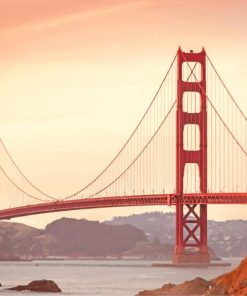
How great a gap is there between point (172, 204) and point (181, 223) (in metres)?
2.97

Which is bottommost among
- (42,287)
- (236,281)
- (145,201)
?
(236,281)

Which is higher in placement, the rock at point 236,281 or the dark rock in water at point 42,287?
the dark rock in water at point 42,287

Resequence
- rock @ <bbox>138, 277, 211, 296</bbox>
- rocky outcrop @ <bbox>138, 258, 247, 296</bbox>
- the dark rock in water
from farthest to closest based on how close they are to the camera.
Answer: the dark rock in water → rock @ <bbox>138, 277, 211, 296</bbox> → rocky outcrop @ <bbox>138, 258, 247, 296</bbox>

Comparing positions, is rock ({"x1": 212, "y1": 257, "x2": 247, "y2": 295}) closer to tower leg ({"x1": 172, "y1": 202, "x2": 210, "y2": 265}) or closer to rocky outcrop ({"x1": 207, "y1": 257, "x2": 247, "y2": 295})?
rocky outcrop ({"x1": 207, "y1": 257, "x2": 247, "y2": 295})

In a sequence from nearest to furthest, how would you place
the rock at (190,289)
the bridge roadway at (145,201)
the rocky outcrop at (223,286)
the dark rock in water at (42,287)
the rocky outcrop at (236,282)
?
the rocky outcrop at (236,282)
the rocky outcrop at (223,286)
the rock at (190,289)
the dark rock in water at (42,287)
the bridge roadway at (145,201)

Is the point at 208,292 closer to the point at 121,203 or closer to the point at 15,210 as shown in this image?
the point at 121,203

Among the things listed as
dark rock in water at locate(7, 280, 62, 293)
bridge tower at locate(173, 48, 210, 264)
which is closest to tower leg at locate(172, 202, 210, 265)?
bridge tower at locate(173, 48, 210, 264)

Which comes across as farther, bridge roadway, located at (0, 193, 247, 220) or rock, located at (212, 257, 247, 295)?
bridge roadway, located at (0, 193, 247, 220)

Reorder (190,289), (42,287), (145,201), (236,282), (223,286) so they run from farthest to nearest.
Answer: (145,201) → (42,287) → (190,289) → (223,286) → (236,282)

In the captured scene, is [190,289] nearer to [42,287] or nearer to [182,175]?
[42,287]

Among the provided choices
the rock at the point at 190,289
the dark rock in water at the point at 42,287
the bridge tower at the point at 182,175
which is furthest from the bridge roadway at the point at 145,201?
the rock at the point at 190,289

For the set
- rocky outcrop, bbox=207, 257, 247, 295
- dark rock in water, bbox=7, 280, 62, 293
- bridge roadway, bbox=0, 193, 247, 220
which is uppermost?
bridge roadway, bbox=0, 193, 247, 220

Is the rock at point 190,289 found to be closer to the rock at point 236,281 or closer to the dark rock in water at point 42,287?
the rock at point 236,281

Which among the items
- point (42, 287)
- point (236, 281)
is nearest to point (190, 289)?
point (236, 281)
